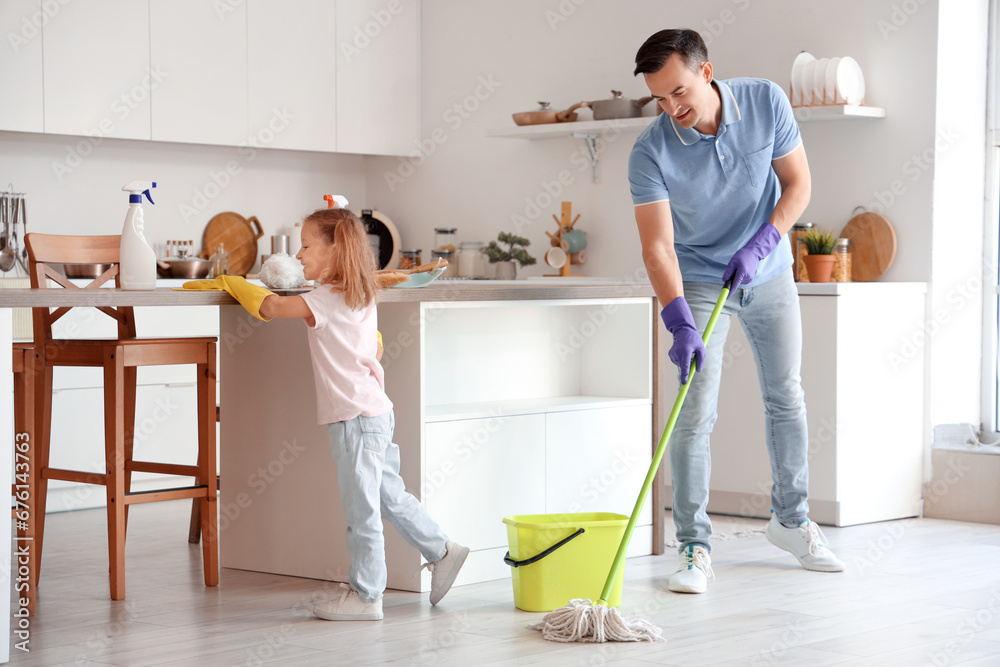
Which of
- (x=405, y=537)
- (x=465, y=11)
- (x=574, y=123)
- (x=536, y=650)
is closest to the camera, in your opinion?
(x=536, y=650)

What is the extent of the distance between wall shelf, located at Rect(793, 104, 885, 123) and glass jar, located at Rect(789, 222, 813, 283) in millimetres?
362

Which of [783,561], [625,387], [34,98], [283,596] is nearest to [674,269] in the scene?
[625,387]

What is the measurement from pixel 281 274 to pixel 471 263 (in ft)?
7.87

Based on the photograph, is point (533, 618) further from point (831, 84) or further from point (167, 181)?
point (167, 181)

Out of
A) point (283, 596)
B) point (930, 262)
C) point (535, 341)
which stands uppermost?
point (930, 262)

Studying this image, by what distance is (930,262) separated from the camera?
411 centimetres

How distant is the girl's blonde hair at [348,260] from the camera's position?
2.67m

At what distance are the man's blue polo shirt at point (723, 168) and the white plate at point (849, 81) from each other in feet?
3.75

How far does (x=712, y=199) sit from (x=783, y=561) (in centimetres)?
105

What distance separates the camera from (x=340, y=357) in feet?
8.84

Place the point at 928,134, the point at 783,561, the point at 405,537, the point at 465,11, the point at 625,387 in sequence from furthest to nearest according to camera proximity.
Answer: the point at 465,11 < the point at 928,134 < the point at 625,387 < the point at 783,561 < the point at 405,537

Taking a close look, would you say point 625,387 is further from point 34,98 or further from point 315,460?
point 34,98

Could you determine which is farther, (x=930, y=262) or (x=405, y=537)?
(x=930, y=262)

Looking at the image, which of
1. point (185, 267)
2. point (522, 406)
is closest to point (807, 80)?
point (522, 406)
